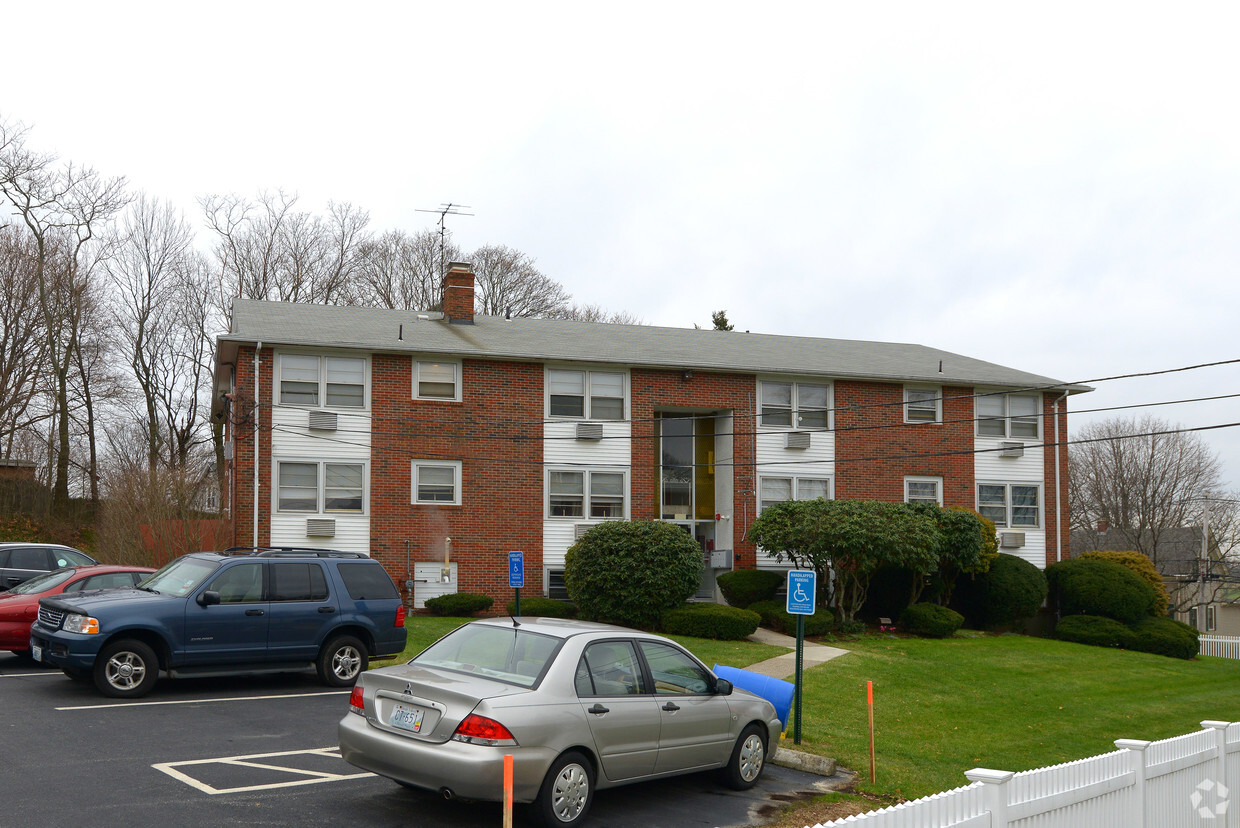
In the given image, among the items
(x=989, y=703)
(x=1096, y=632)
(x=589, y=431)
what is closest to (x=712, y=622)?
(x=989, y=703)

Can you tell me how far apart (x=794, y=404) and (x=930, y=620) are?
7.43 meters

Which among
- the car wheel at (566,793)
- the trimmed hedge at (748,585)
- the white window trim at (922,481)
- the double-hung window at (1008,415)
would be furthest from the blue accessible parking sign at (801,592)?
the double-hung window at (1008,415)

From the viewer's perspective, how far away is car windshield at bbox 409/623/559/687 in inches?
327

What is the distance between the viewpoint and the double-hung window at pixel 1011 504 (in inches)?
1243

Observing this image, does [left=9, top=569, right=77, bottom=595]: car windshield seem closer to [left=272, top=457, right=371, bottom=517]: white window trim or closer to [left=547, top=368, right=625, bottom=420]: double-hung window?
[left=272, top=457, right=371, bottom=517]: white window trim

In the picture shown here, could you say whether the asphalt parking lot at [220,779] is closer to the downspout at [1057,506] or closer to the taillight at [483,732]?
the taillight at [483,732]

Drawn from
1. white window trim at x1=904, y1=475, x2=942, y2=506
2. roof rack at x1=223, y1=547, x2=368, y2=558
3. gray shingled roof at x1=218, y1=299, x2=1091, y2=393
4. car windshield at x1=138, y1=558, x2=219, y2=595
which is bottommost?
car windshield at x1=138, y1=558, x2=219, y2=595

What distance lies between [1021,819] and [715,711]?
126 inches

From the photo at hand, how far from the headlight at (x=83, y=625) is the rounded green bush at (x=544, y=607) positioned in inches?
533

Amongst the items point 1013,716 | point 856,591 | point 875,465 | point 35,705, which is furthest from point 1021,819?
point 875,465

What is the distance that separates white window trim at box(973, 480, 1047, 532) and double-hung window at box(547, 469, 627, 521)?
11.0 meters

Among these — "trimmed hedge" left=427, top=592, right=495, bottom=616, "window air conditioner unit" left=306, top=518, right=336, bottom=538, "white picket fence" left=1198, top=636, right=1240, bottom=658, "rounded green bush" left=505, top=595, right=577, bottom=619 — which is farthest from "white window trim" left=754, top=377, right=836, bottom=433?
"white picket fence" left=1198, top=636, right=1240, bottom=658

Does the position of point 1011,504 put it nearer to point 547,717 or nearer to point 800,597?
point 800,597

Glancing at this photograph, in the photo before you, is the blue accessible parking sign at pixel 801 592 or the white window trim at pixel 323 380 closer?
the blue accessible parking sign at pixel 801 592
